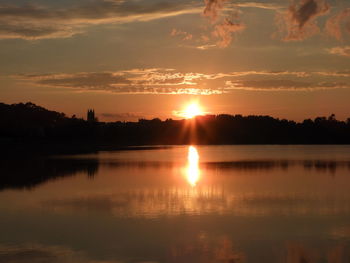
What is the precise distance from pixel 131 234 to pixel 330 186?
15418mm

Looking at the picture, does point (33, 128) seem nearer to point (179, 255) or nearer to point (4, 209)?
point (4, 209)

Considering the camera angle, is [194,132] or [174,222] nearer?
[174,222]

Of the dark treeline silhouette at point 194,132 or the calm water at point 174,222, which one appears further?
the dark treeline silhouette at point 194,132

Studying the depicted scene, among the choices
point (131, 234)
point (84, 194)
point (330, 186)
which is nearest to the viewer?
point (131, 234)

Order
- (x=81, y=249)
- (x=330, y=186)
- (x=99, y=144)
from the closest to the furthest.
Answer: (x=81, y=249) < (x=330, y=186) < (x=99, y=144)

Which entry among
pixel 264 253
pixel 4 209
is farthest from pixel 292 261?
pixel 4 209

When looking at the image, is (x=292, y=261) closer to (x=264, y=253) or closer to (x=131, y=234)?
(x=264, y=253)

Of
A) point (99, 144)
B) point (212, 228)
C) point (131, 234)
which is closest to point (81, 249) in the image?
point (131, 234)

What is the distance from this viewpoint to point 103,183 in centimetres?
2789

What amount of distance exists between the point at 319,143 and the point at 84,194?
5085 inches

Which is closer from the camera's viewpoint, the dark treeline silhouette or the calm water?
the calm water

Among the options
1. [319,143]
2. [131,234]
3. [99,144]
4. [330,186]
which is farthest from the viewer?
[319,143]

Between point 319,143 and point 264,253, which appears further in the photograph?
point 319,143

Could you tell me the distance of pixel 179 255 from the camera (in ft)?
38.1
